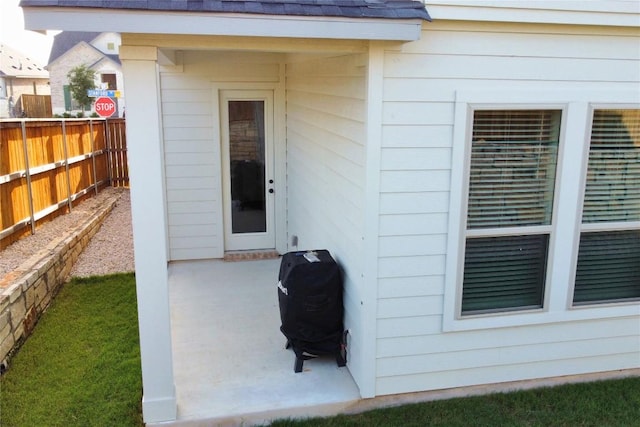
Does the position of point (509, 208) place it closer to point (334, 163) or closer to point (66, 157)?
point (334, 163)

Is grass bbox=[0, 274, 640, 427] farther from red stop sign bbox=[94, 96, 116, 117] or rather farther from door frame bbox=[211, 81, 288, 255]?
red stop sign bbox=[94, 96, 116, 117]

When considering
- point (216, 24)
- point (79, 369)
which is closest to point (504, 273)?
point (216, 24)

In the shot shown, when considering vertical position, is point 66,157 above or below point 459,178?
below

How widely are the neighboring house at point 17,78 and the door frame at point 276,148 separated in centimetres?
2882

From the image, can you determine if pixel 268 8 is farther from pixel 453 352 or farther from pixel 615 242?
pixel 615 242

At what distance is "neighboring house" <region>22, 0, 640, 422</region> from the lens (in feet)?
10.2

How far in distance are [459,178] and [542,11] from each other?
1.16 meters

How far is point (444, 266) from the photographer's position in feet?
12.1

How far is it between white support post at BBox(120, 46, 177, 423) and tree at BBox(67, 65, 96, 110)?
2994 centimetres

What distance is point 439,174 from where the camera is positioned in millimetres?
3547

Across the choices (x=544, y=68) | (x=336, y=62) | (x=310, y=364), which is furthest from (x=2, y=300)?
(x=544, y=68)

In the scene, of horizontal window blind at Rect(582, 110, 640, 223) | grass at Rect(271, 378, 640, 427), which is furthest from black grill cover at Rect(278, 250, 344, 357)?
horizontal window blind at Rect(582, 110, 640, 223)

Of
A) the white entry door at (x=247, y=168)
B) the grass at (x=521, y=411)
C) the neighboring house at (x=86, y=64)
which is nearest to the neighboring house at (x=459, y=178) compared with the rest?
the grass at (x=521, y=411)

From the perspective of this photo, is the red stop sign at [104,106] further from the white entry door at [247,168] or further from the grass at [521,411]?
the grass at [521,411]
